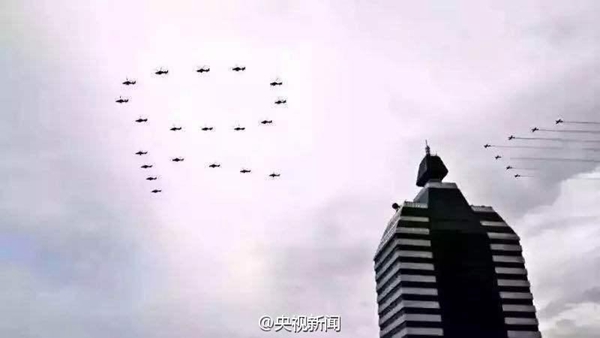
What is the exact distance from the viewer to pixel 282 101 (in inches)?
5709

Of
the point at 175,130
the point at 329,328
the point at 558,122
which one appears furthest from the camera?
the point at 175,130

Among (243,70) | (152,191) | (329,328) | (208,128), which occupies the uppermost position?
(243,70)

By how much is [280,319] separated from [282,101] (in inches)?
2068

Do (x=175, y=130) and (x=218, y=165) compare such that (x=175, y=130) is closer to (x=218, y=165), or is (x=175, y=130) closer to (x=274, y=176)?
(x=218, y=165)

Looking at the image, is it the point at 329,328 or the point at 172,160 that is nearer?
the point at 329,328

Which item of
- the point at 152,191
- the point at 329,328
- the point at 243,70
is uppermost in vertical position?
the point at 243,70

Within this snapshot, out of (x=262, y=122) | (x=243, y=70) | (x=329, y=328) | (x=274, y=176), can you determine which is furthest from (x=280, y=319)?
(x=243, y=70)

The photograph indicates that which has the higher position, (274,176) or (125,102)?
(125,102)

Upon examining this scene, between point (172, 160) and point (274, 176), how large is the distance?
2678 cm

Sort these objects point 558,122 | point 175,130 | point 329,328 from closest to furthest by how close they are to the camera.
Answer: point 558,122 → point 329,328 → point 175,130

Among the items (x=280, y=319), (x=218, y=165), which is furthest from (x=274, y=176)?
(x=280, y=319)

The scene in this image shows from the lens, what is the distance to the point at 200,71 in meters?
145

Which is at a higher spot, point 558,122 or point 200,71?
point 200,71

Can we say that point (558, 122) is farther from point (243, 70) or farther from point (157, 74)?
point (157, 74)
